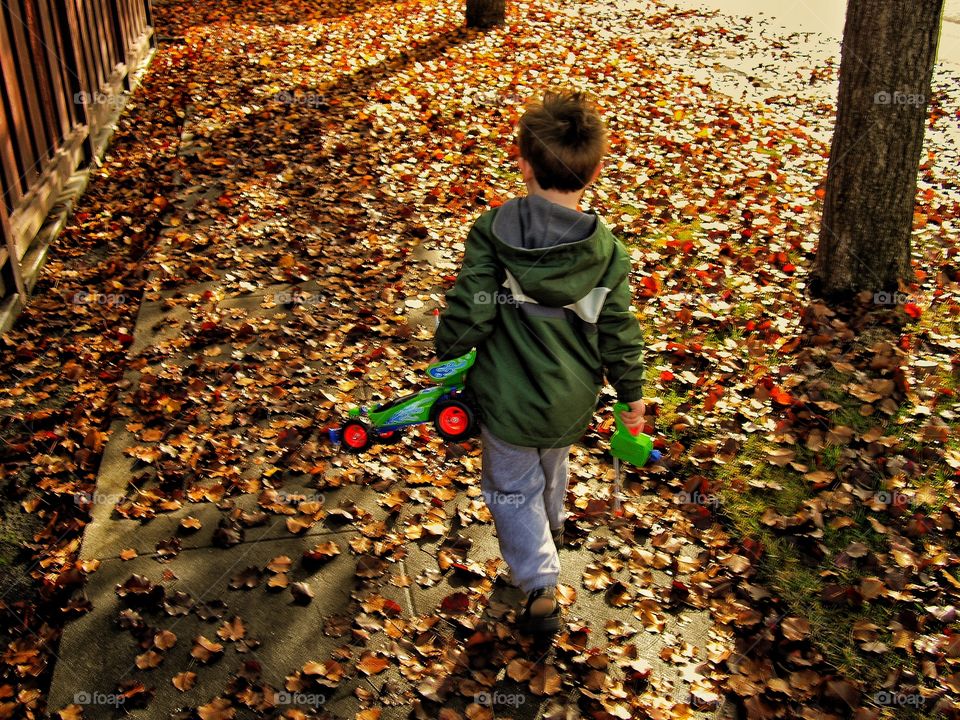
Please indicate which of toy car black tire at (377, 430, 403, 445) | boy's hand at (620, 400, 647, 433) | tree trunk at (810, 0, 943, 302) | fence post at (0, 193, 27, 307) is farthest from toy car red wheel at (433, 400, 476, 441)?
fence post at (0, 193, 27, 307)

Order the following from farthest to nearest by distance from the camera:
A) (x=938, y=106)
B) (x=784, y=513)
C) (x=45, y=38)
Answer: (x=938, y=106), (x=45, y=38), (x=784, y=513)

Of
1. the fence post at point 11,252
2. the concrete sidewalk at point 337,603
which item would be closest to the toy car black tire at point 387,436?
the concrete sidewalk at point 337,603

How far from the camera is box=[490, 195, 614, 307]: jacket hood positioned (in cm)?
286

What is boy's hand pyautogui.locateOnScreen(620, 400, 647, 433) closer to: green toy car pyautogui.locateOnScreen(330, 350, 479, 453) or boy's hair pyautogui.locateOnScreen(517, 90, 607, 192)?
green toy car pyautogui.locateOnScreen(330, 350, 479, 453)

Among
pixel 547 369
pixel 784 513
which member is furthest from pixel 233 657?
pixel 784 513

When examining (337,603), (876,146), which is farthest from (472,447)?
(876,146)

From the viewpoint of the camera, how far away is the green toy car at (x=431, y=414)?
10.3 ft

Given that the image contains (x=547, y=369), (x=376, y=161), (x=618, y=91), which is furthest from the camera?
(x=618, y=91)

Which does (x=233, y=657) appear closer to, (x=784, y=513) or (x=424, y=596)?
(x=424, y=596)

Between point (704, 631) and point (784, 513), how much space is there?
3.03 feet

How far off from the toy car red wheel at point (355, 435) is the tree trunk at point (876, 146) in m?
3.72

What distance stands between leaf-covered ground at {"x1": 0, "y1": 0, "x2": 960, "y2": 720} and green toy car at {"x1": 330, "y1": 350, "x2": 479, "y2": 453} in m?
0.68

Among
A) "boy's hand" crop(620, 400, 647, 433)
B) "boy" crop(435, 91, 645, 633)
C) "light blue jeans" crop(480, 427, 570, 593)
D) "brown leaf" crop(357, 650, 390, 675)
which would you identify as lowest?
"brown leaf" crop(357, 650, 390, 675)

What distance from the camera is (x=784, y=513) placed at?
13.5 ft
